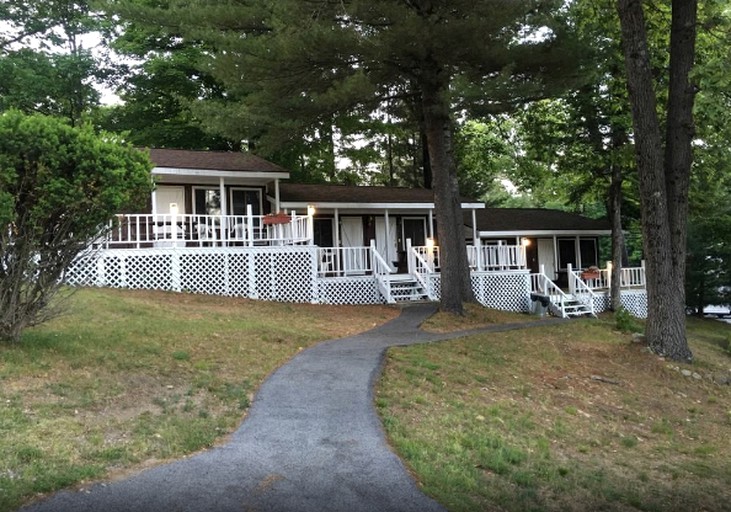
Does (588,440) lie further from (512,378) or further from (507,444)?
(512,378)

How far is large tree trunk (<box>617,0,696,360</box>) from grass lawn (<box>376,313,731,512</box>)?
0.67m

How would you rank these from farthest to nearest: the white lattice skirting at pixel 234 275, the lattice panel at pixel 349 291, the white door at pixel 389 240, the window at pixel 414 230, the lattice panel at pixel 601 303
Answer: the window at pixel 414 230 < the white door at pixel 389 240 < the lattice panel at pixel 601 303 < the lattice panel at pixel 349 291 < the white lattice skirting at pixel 234 275

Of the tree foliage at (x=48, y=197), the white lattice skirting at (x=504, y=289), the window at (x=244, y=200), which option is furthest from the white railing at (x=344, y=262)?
the tree foliage at (x=48, y=197)

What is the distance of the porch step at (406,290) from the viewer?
18.1 m

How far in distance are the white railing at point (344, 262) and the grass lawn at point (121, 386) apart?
19.9ft

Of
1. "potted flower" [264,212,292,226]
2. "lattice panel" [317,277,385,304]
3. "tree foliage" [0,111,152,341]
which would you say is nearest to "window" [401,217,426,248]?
"lattice panel" [317,277,385,304]

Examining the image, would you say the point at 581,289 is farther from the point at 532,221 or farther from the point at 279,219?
the point at 279,219

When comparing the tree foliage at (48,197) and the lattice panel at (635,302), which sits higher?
the tree foliage at (48,197)

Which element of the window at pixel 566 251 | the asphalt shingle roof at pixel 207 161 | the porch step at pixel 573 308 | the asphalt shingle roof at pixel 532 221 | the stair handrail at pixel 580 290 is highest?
the asphalt shingle roof at pixel 207 161

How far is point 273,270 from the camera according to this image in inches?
643

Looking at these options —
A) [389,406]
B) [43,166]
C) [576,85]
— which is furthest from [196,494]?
[576,85]

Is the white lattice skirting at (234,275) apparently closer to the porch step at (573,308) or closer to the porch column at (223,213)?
the porch column at (223,213)

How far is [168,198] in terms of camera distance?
61.1 ft

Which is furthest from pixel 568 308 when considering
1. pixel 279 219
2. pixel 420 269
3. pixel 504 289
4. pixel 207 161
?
pixel 207 161
